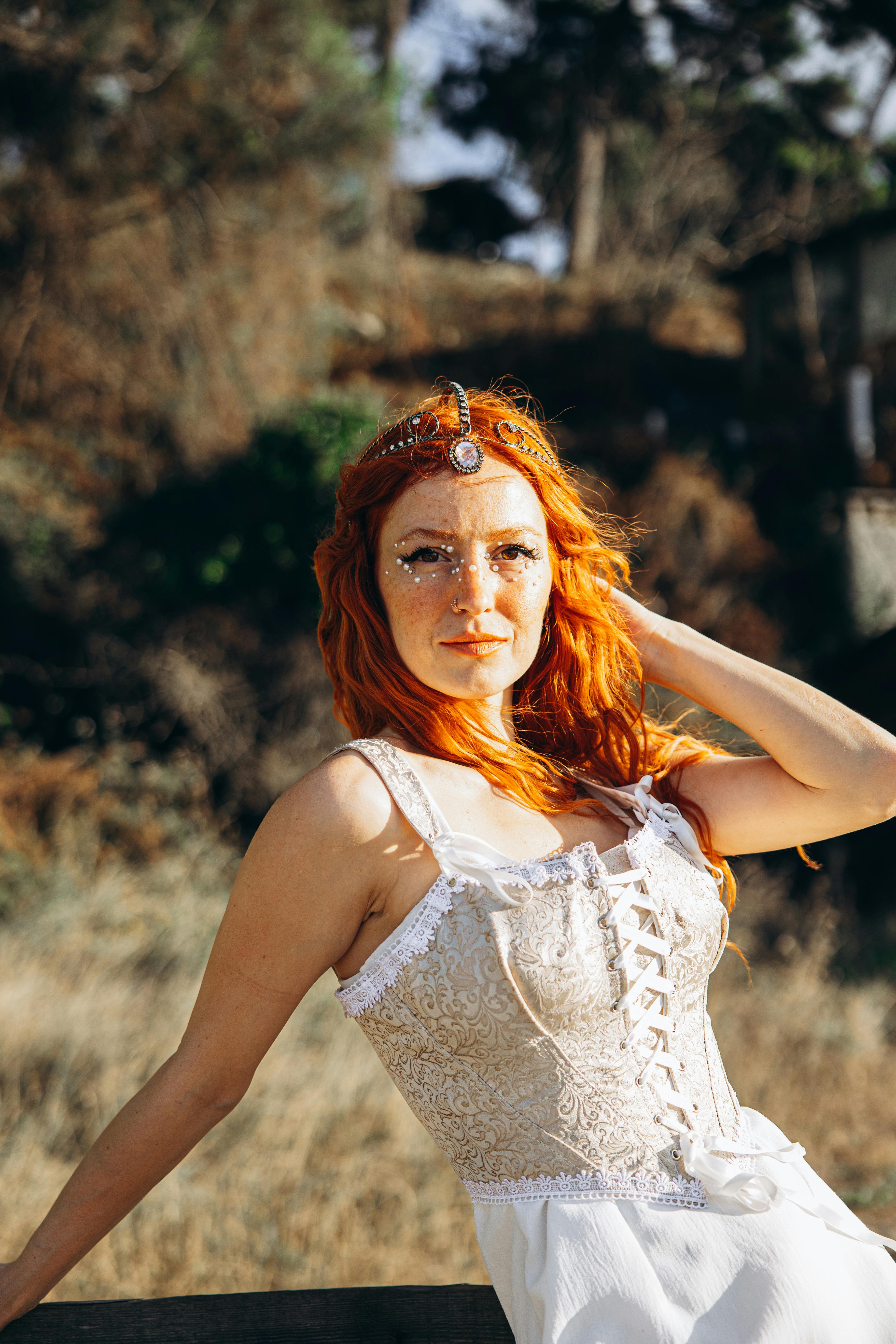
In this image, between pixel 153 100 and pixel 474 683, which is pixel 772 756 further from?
pixel 153 100

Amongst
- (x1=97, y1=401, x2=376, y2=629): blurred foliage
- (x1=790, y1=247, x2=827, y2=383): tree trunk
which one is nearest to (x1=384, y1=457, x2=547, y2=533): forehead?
(x1=97, y1=401, x2=376, y2=629): blurred foliage

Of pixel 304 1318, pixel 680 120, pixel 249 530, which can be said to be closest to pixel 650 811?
pixel 304 1318

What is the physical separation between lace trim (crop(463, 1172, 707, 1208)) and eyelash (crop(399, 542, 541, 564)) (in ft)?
2.77

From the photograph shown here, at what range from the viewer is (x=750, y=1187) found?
1269 millimetres

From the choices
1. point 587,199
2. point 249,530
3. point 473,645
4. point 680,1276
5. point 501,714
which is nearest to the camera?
point 680,1276

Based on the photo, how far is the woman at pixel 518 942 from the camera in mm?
1205

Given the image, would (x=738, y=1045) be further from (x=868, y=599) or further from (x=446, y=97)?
(x=446, y=97)

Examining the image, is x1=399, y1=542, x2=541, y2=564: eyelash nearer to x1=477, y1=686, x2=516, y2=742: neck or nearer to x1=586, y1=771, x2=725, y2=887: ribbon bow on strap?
x1=477, y1=686, x2=516, y2=742: neck

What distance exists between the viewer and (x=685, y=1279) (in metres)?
1.18

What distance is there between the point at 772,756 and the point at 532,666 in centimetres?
42

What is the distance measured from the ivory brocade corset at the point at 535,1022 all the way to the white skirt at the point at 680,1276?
4cm

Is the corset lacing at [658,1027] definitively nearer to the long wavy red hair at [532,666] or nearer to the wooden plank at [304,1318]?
the long wavy red hair at [532,666]

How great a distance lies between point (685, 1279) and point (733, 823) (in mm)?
638

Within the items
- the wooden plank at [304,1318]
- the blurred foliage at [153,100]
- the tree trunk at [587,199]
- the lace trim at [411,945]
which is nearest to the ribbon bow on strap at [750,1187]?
the wooden plank at [304,1318]
